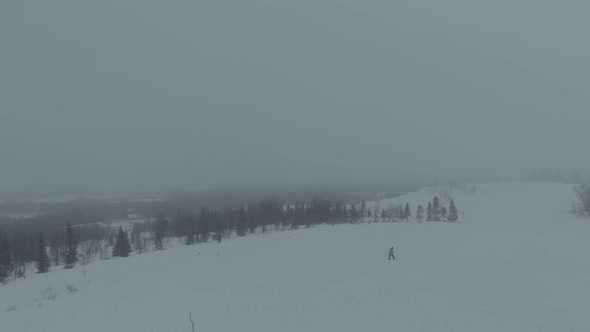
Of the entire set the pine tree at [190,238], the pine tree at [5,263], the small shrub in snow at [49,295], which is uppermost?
the small shrub in snow at [49,295]

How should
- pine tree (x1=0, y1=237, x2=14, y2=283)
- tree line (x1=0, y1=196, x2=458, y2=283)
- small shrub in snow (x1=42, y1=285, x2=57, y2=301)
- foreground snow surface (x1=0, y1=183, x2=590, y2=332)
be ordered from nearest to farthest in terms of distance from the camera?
foreground snow surface (x1=0, y1=183, x2=590, y2=332)
small shrub in snow (x1=42, y1=285, x2=57, y2=301)
pine tree (x1=0, y1=237, x2=14, y2=283)
tree line (x1=0, y1=196, x2=458, y2=283)

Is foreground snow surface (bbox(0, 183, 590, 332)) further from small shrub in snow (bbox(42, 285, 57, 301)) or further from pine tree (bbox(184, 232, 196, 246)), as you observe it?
pine tree (bbox(184, 232, 196, 246))

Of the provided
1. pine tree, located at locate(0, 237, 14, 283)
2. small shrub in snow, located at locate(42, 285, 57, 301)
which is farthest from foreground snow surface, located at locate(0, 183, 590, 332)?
pine tree, located at locate(0, 237, 14, 283)

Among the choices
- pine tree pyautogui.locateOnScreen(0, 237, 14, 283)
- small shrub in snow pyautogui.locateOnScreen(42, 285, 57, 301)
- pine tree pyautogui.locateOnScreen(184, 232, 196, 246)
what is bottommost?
pine tree pyautogui.locateOnScreen(184, 232, 196, 246)

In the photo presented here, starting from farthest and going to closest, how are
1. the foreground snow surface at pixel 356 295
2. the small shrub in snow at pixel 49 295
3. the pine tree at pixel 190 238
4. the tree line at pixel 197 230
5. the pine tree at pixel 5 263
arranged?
the pine tree at pixel 190 238, the tree line at pixel 197 230, the pine tree at pixel 5 263, the small shrub in snow at pixel 49 295, the foreground snow surface at pixel 356 295

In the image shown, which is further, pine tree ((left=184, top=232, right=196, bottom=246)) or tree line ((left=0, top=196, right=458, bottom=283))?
pine tree ((left=184, top=232, right=196, bottom=246))

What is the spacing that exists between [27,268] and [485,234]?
77274mm

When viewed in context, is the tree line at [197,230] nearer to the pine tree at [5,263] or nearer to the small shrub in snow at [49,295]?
the pine tree at [5,263]

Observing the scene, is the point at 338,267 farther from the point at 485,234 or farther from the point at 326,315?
the point at 485,234

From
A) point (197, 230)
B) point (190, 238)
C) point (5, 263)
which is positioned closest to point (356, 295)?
point (5, 263)

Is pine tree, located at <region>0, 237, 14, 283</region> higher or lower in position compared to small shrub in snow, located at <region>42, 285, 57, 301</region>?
lower

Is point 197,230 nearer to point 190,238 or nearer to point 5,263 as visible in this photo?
point 190,238

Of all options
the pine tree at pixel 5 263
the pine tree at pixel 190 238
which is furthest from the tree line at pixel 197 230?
the pine tree at pixel 5 263

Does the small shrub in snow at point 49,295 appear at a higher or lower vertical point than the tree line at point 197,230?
higher
